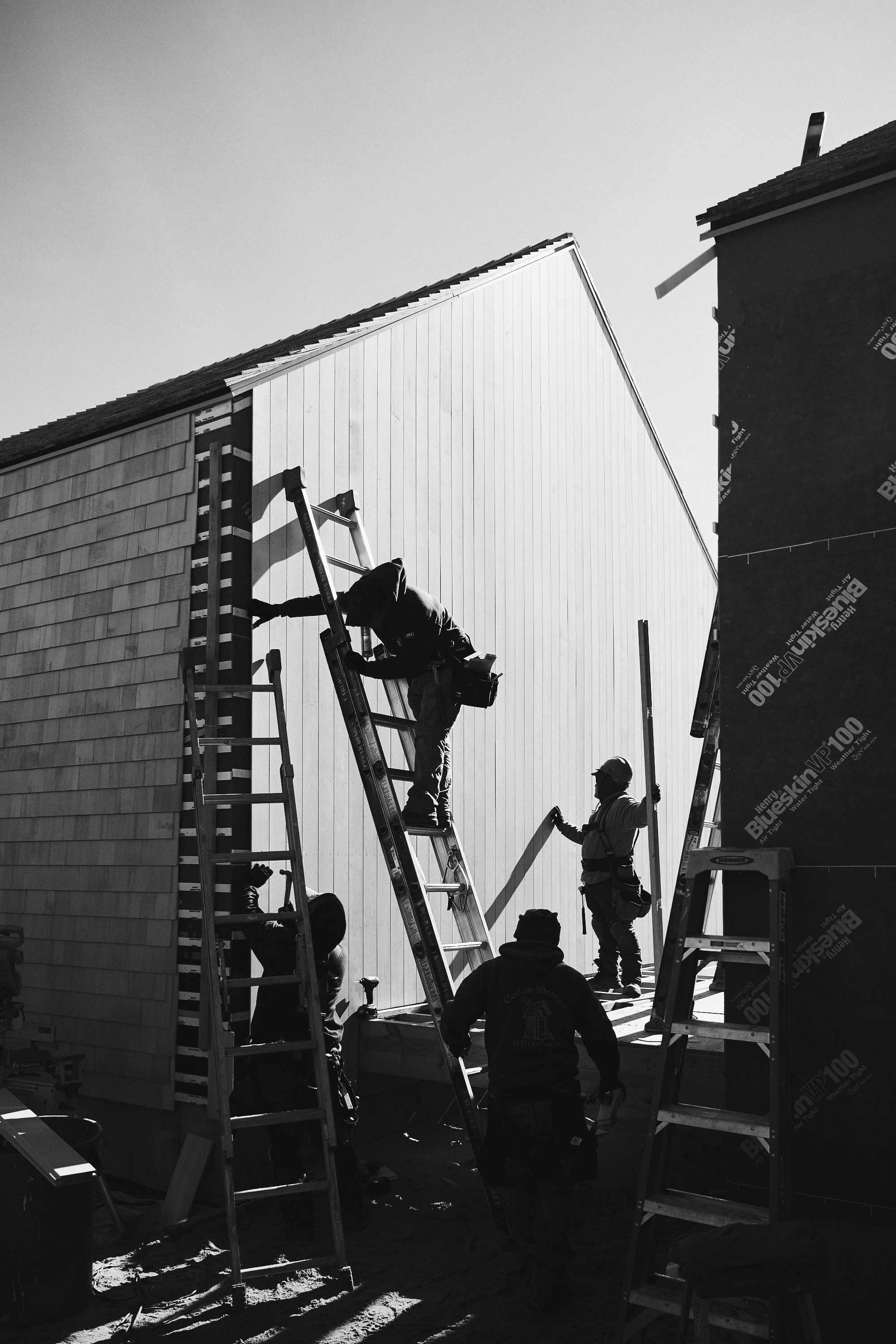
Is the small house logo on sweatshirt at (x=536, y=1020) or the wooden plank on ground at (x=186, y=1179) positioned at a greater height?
the small house logo on sweatshirt at (x=536, y=1020)

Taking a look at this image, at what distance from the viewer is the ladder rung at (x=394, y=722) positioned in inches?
264

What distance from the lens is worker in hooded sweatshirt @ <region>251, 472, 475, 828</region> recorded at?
21.1 feet

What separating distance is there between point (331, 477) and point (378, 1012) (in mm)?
3840

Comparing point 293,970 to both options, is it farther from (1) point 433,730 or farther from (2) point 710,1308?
(2) point 710,1308

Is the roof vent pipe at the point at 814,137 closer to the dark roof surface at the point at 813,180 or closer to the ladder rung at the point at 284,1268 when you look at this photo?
the dark roof surface at the point at 813,180

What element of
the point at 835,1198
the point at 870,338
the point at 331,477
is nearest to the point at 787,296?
the point at 870,338

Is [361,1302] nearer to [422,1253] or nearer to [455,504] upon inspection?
[422,1253]

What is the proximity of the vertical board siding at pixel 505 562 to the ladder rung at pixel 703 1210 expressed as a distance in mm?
3328

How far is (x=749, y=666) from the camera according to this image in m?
5.19

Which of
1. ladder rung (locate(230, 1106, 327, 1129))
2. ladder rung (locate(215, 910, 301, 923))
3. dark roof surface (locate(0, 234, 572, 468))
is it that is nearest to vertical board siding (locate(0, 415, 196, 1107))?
dark roof surface (locate(0, 234, 572, 468))

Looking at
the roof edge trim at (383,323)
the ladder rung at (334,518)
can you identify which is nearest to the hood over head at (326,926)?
the ladder rung at (334,518)

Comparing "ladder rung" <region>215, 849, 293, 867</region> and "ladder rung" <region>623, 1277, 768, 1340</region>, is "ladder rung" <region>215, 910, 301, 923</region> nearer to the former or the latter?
"ladder rung" <region>215, 849, 293, 867</region>

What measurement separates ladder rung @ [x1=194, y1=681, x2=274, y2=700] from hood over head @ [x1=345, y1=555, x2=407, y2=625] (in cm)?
66

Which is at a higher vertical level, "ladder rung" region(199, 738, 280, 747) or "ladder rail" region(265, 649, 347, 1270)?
"ladder rung" region(199, 738, 280, 747)
